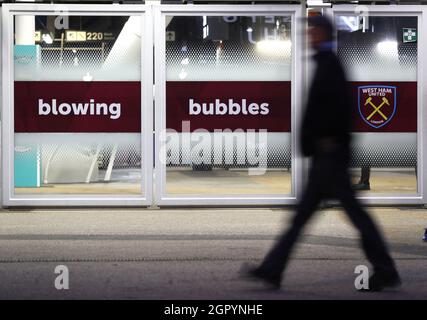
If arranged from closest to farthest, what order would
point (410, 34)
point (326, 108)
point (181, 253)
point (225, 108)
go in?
point (326, 108) < point (181, 253) < point (225, 108) < point (410, 34)

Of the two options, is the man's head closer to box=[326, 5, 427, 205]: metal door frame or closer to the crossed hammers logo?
box=[326, 5, 427, 205]: metal door frame

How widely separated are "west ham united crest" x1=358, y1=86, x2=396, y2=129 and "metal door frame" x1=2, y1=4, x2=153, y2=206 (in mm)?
2891

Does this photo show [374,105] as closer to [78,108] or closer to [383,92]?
[383,92]

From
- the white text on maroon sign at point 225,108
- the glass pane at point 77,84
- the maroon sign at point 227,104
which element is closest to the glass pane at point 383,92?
the maroon sign at point 227,104

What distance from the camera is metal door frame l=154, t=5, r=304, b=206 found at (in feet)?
39.3

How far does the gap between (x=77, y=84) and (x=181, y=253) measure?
4.43 metres

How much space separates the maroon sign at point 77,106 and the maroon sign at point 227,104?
1.71ft

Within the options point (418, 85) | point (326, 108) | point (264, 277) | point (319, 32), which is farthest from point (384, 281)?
point (418, 85)

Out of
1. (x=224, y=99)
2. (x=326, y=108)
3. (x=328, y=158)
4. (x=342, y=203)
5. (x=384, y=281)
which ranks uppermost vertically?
(x=224, y=99)

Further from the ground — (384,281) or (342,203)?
(342,203)

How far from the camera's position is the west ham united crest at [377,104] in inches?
481

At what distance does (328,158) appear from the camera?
624 centimetres

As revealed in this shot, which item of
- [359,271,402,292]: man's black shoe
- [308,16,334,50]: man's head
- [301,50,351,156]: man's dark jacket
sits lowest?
[359,271,402,292]: man's black shoe

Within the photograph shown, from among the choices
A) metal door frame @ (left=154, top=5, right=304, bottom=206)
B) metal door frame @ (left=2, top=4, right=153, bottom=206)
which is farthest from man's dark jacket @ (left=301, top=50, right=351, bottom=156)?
metal door frame @ (left=2, top=4, right=153, bottom=206)
